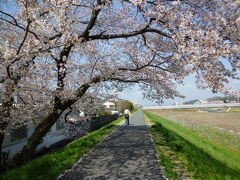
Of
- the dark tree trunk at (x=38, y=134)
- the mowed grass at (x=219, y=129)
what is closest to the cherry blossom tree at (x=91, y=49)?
the dark tree trunk at (x=38, y=134)

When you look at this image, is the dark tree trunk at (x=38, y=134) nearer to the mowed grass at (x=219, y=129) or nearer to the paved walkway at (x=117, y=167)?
the paved walkway at (x=117, y=167)

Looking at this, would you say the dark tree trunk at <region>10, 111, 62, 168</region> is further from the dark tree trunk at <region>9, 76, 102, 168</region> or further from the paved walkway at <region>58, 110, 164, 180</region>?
the paved walkway at <region>58, 110, 164, 180</region>

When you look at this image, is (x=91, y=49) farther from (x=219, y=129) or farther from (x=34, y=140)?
(x=219, y=129)

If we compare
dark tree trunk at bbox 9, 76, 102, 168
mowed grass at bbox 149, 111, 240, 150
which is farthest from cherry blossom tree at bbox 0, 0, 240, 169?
mowed grass at bbox 149, 111, 240, 150

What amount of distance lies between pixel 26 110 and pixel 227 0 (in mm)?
8251

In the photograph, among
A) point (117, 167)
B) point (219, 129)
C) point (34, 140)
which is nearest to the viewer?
point (117, 167)

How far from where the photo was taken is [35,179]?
21.1 ft

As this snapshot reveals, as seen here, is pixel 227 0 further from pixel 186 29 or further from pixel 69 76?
pixel 69 76

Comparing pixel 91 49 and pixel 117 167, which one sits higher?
pixel 91 49

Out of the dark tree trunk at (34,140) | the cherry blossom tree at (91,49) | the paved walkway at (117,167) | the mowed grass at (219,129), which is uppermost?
the cherry blossom tree at (91,49)

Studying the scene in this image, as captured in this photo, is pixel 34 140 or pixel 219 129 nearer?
pixel 34 140

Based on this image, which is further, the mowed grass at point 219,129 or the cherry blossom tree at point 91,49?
the mowed grass at point 219,129

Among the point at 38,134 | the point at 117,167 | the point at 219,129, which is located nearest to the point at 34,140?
the point at 38,134

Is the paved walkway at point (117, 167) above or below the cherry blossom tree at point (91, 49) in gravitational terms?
below
